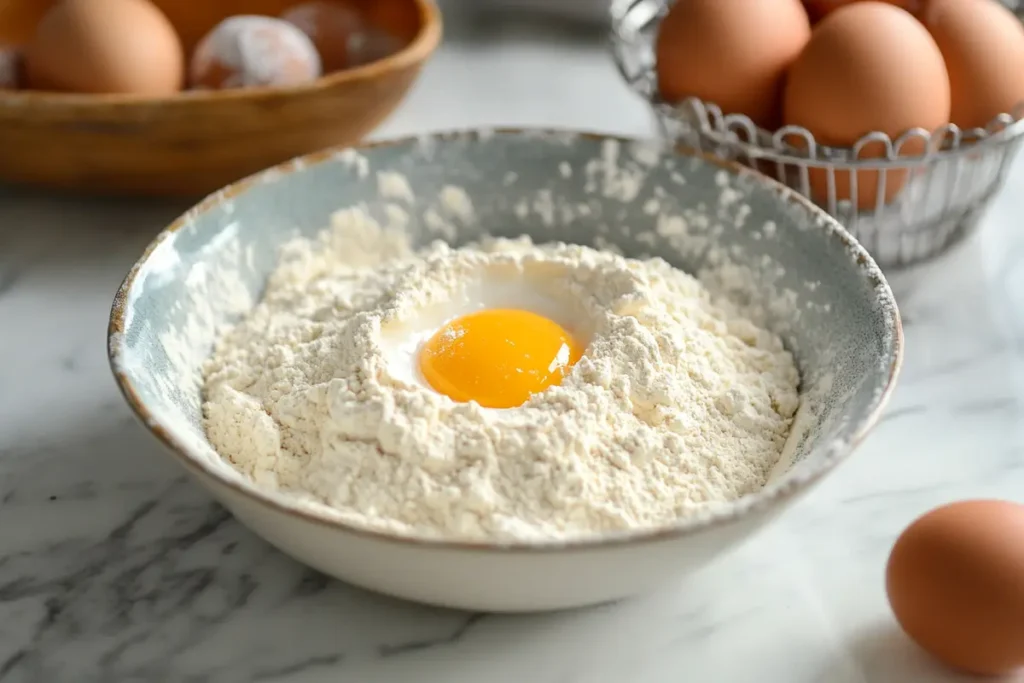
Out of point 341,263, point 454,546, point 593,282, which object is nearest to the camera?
point 454,546

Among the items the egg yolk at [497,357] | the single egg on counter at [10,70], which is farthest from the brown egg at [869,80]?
the single egg on counter at [10,70]

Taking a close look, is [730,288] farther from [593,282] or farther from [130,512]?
[130,512]

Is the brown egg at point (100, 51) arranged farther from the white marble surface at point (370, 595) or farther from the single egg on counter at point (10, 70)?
the white marble surface at point (370, 595)

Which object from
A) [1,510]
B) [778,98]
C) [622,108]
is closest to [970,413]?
[778,98]

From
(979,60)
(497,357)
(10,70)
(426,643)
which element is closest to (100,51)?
(10,70)

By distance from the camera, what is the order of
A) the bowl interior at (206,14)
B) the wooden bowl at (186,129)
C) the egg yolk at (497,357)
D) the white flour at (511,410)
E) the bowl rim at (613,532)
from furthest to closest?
the bowl interior at (206,14)
the wooden bowl at (186,129)
the egg yolk at (497,357)
the white flour at (511,410)
the bowl rim at (613,532)

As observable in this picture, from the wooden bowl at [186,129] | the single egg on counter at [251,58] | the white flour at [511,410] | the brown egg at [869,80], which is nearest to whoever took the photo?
the white flour at [511,410]

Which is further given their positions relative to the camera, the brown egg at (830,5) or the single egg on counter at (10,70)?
the single egg on counter at (10,70)
